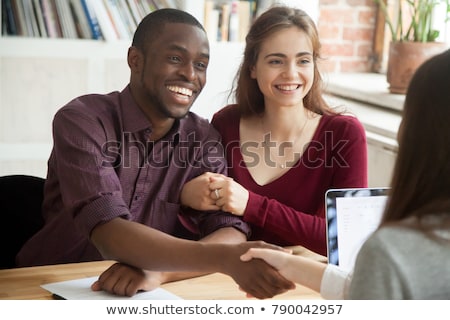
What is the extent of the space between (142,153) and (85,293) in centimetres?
40

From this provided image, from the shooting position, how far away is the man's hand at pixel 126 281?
1.44 m

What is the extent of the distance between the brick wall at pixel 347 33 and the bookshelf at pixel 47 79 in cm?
73

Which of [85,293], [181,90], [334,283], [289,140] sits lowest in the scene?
[85,293]

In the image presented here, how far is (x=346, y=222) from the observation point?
1.54m

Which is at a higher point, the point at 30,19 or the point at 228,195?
the point at 30,19

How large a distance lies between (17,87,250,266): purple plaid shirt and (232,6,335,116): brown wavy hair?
148 mm

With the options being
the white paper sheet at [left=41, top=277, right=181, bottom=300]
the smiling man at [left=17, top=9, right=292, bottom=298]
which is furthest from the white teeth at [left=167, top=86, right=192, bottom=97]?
the white paper sheet at [left=41, top=277, right=181, bottom=300]

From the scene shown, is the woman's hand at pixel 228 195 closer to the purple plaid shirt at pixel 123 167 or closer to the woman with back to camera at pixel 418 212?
the purple plaid shirt at pixel 123 167

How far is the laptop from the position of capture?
153 centimetres

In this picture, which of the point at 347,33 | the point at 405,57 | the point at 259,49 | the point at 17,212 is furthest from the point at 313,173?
the point at 347,33

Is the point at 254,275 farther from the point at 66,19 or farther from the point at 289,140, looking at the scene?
the point at 66,19

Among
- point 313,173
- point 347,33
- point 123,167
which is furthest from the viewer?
point 347,33

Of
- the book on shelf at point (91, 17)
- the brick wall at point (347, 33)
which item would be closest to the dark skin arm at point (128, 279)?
the book on shelf at point (91, 17)
